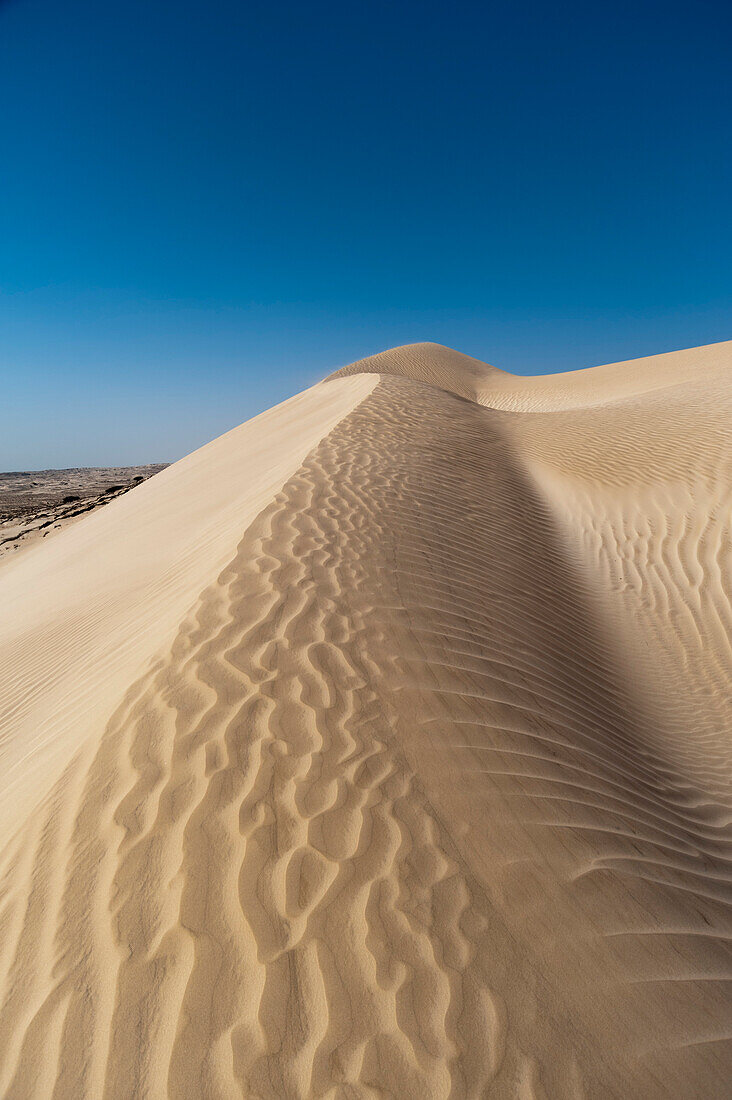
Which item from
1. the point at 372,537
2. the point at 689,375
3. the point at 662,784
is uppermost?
the point at 689,375

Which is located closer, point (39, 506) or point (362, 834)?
point (362, 834)

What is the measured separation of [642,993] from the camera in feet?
6.26

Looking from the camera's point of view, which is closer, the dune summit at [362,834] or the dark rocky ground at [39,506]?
the dune summit at [362,834]

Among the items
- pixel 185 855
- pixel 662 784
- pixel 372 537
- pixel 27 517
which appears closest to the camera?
pixel 185 855

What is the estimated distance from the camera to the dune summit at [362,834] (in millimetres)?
1706

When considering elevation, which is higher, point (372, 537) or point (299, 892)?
point (372, 537)

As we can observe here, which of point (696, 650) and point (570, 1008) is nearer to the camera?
point (570, 1008)

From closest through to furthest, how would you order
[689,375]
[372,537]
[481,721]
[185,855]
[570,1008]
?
1. [570,1008]
2. [185,855]
3. [481,721]
4. [372,537]
5. [689,375]

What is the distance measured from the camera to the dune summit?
1.71 m

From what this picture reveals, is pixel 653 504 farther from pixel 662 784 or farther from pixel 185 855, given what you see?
pixel 185 855

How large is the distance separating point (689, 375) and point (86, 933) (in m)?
29.1

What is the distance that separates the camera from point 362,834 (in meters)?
2.30

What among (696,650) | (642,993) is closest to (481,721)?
(642,993)

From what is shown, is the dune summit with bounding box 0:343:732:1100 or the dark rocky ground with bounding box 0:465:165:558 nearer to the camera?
the dune summit with bounding box 0:343:732:1100
